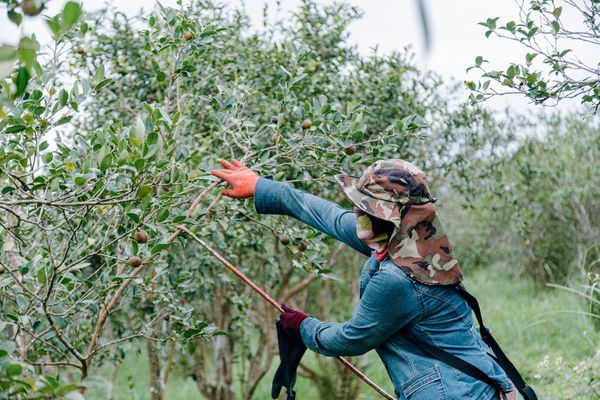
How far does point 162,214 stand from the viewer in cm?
274

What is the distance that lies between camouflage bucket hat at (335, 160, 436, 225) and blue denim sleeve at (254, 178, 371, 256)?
1.16 ft

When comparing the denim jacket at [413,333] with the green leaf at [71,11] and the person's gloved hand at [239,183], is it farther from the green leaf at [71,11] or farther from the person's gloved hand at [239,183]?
the green leaf at [71,11]

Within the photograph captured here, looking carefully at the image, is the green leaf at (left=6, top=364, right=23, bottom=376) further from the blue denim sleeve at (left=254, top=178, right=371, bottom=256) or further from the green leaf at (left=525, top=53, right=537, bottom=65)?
the green leaf at (left=525, top=53, right=537, bottom=65)

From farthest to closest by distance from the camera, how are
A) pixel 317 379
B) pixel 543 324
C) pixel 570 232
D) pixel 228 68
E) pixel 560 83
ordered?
pixel 570 232 → pixel 543 324 → pixel 317 379 → pixel 228 68 → pixel 560 83

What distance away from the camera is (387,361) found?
2.86 metres

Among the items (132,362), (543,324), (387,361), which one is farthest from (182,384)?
(387,361)

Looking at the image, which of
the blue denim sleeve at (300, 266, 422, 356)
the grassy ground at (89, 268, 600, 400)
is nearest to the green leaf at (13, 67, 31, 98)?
the blue denim sleeve at (300, 266, 422, 356)

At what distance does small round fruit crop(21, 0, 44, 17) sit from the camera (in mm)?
1148

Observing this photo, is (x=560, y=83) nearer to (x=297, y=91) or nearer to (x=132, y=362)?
(x=297, y=91)

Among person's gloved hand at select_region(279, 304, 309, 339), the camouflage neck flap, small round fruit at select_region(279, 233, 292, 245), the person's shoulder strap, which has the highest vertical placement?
small round fruit at select_region(279, 233, 292, 245)

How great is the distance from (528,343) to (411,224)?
236 inches

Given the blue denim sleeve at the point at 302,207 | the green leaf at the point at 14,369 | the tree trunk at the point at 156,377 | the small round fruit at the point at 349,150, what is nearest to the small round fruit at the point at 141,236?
the blue denim sleeve at the point at 302,207

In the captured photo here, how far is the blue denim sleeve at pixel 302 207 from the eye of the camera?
3.13 m

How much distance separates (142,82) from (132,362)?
6.90m
